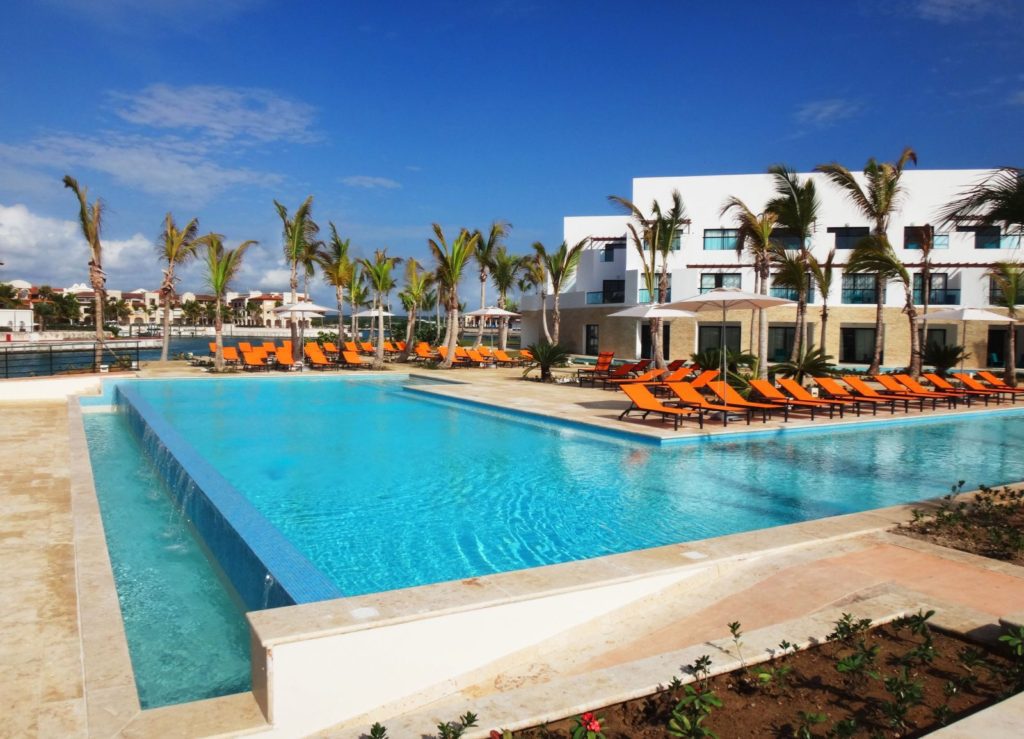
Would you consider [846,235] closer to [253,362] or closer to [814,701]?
[253,362]

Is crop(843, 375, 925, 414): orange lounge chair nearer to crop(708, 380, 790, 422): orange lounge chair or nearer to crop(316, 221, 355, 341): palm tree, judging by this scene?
crop(708, 380, 790, 422): orange lounge chair

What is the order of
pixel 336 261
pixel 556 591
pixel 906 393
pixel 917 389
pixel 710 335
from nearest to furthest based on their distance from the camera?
pixel 556 591 < pixel 906 393 < pixel 917 389 < pixel 336 261 < pixel 710 335

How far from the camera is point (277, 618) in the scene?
3240 millimetres

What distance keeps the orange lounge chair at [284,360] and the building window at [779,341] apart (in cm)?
1997

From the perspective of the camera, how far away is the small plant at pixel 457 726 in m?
2.50

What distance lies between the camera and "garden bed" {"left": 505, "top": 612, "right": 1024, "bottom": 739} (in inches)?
105

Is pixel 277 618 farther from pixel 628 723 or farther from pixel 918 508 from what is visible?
pixel 918 508

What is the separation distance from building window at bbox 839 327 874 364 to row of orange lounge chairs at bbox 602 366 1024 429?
13.4m

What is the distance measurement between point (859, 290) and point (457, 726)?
1241 inches

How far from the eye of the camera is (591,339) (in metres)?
34.8

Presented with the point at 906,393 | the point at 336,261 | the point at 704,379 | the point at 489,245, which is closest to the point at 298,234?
the point at 336,261

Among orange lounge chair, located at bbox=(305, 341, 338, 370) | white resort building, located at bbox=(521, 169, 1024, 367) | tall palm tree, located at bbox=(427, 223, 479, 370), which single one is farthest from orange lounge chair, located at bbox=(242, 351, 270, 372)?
white resort building, located at bbox=(521, 169, 1024, 367)

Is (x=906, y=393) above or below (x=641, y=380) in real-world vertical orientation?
below

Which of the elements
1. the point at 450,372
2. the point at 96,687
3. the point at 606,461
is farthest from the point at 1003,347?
the point at 96,687
